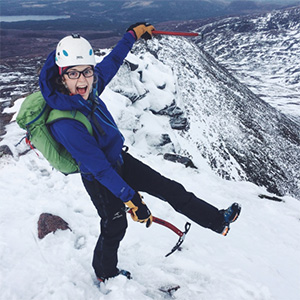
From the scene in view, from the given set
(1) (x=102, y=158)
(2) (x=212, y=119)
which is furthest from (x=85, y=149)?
(2) (x=212, y=119)

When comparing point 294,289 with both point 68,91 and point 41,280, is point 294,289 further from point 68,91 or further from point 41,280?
point 68,91

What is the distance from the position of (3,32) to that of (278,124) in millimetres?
171097

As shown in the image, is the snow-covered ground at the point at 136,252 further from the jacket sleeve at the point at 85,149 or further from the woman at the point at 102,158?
the jacket sleeve at the point at 85,149

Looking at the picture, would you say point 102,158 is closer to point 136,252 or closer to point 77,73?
point 77,73

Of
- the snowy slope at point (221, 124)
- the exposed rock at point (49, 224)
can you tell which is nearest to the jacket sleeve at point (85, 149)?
the exposed rock at point (49, 224)

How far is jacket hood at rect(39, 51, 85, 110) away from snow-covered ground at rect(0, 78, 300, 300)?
2.30 meters

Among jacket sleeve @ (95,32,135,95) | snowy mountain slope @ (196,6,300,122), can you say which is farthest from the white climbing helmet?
snowy mountain slope @ (196,6,300,122)

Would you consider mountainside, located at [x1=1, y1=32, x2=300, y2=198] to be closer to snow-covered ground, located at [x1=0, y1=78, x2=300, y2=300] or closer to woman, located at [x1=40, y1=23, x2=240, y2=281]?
snow-covered ground, located at [x1=0, y1=78, x2=300, y2=300]

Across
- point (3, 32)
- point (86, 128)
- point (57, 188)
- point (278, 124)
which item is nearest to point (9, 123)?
point (57, 188)

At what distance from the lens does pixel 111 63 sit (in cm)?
375

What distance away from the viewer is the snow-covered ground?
10.6ft

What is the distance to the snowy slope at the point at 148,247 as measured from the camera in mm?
3238

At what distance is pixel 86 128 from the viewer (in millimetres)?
2645

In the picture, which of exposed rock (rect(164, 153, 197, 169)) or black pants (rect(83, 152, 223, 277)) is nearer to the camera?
black pants (rect(83, 152, 223, 277))
